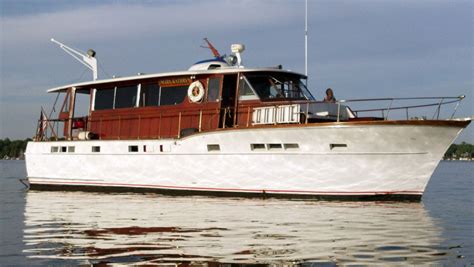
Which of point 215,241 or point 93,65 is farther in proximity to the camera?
point 93,65

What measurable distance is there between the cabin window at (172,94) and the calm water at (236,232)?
392 centimetres

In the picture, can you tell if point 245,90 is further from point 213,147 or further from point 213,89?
point 213,147

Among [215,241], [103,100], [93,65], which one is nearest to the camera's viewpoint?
[215,241]

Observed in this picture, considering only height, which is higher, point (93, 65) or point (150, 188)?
point (93, 65)

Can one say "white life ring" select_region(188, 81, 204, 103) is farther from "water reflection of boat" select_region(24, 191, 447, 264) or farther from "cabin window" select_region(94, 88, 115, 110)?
"cabin window" select_region(94, 88, 115, 110)

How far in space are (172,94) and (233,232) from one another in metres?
9.83

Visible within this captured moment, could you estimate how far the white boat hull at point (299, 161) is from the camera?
15.3m

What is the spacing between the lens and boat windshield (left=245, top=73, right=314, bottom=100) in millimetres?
18234

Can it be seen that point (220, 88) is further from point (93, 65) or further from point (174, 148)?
point (93, 65)

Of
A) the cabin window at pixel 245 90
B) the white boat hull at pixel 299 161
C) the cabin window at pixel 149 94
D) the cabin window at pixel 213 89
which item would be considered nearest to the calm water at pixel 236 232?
the white boat hull at pixel 299 161

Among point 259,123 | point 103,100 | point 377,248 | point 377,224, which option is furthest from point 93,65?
point 377,248

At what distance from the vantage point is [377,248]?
29.5 ft

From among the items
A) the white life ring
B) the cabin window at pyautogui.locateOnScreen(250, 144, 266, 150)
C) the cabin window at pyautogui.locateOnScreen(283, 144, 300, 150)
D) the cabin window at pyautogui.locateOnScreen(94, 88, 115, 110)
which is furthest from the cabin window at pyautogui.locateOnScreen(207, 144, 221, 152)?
the cabin window at pyautogui.locateOnScreen(94, 88, 115, 110)

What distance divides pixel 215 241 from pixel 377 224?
3750 mm
